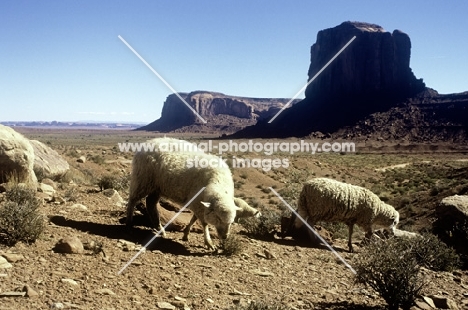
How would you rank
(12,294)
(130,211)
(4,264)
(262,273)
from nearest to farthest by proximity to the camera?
(12,294) → (4,264) → (262,273) → (130,211)

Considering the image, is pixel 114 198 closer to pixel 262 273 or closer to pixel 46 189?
pixel 46 189

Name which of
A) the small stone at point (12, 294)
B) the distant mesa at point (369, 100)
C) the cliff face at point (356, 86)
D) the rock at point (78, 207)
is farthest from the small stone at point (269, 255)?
the cliff face at point (356, 86)

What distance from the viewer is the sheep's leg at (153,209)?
340 inches

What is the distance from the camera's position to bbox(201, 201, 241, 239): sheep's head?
7219 mm

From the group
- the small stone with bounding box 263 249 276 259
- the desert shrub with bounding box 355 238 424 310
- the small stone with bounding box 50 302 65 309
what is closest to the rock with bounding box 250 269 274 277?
the small stone with bounding box 263 249 276 259

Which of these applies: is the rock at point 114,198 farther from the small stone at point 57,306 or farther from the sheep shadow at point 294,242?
the small stone at point 57,306

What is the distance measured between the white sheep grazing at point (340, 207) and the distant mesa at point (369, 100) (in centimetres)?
8573

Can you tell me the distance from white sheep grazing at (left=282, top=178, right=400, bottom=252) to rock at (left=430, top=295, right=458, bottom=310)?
12.3 feet

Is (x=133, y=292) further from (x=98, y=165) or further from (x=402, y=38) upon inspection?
(x=402, y=38)

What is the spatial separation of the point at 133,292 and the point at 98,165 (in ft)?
72.9

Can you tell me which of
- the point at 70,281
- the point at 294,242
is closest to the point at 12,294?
the point at 70,281

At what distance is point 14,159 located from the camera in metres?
9.77

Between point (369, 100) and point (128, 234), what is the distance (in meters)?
115

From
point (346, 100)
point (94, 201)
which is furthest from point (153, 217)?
point (346, 100)
